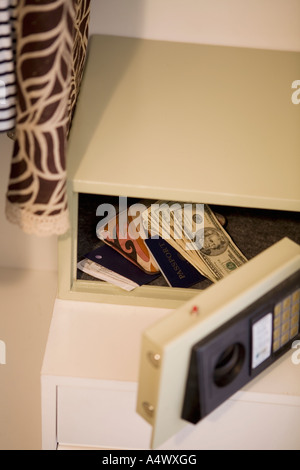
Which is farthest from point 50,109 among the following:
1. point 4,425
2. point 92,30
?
point 4,425

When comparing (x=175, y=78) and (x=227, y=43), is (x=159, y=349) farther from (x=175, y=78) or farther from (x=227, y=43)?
(x=227, y=43)

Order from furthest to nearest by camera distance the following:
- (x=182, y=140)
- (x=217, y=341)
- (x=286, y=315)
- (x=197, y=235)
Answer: (x=197, y=235) < (x=182, y=140) < (x=286, y=315) < (x=217, y=341)

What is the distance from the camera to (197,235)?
100cm

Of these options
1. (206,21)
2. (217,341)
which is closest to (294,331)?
(217,341)

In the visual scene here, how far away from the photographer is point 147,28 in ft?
3.37

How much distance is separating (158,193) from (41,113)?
0.20 metres

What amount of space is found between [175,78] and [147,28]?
0.12 m

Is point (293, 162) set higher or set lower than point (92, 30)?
lower

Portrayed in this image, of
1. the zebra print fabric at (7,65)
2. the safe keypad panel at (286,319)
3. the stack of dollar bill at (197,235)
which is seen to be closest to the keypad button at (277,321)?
the safe keypad panel at (286,319)

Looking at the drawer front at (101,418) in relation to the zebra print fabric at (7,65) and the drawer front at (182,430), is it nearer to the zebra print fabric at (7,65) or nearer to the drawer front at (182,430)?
the drawer front at (182,430)

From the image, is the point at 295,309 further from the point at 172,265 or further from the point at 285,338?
the point at 172,265

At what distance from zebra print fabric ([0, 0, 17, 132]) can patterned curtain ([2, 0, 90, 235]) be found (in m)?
0.03

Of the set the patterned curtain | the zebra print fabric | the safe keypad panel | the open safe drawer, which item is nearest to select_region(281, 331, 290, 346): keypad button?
the safe keypad panel

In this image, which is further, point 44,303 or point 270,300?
point 44,303
